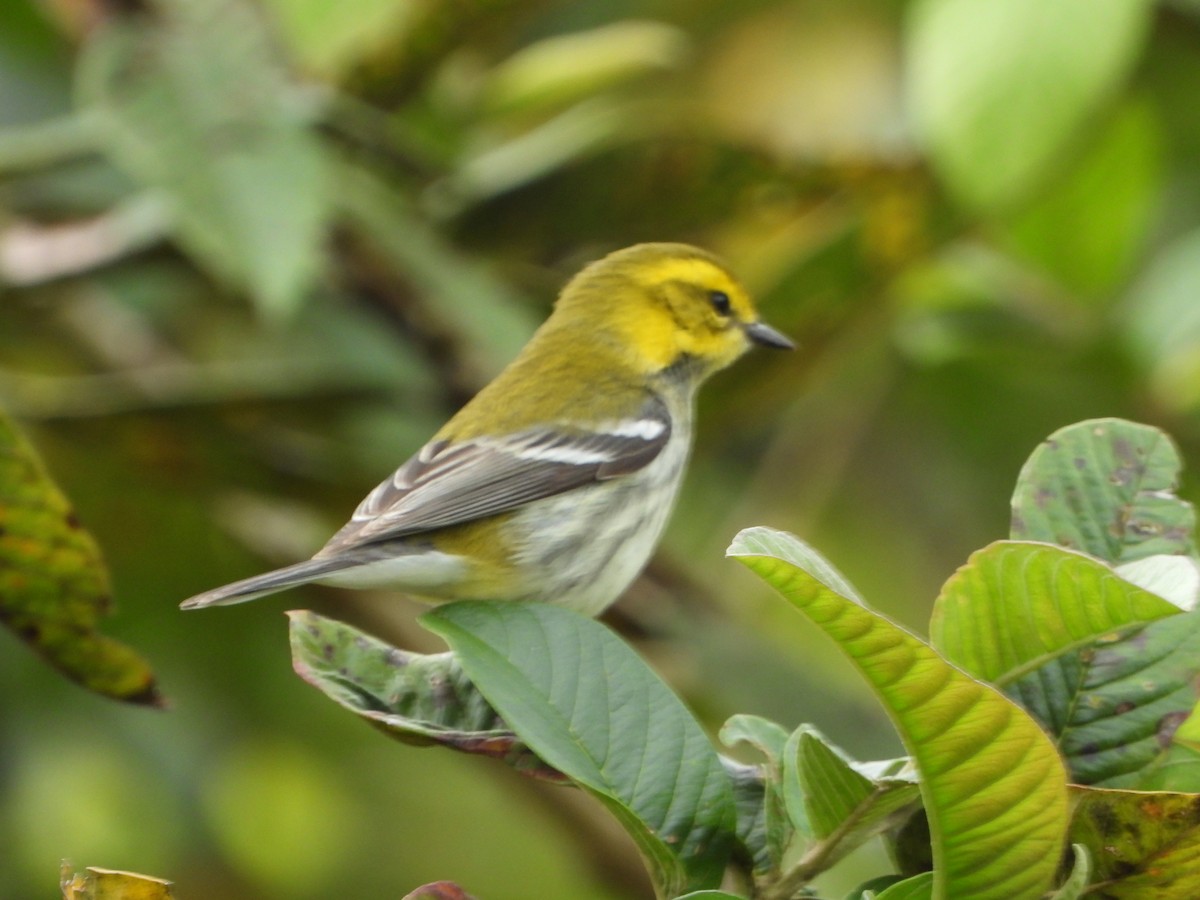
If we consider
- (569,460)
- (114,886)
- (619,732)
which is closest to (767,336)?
(569,460)

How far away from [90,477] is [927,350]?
6.17ft

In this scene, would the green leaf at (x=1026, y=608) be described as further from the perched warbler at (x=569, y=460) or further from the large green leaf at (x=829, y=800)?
the perched warbler at (x=569, y=460)

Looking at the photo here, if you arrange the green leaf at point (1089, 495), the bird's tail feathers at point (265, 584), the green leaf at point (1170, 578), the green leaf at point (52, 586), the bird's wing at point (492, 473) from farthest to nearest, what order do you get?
the bird's wing at point (492, 473) < the bird's tail feathers at point (265, 584) < the green leaf at point (52, 586) < the green leaf at point (1089, 495) < the green leaf at point (1170, 578)

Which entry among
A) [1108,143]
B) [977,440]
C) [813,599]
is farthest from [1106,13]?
[813,599]

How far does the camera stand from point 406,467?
288 cm

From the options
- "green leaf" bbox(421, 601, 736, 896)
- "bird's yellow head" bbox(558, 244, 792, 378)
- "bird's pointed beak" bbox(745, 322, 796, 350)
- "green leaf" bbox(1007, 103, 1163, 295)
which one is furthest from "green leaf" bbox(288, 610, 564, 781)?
"green leaf" bbox(1007, 103, 1163, 295)

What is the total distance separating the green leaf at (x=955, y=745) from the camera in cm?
131

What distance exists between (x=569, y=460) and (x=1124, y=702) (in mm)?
1626

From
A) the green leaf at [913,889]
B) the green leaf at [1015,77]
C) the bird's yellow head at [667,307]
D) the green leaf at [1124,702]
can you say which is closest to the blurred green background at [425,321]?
the green leaf at [1015,77]

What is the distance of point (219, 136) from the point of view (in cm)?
319

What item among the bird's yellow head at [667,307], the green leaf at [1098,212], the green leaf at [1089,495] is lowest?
the green leaf at [1089,495]

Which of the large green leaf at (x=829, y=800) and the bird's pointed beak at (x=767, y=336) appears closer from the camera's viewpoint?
the large green leaf at (x=829, y=800)

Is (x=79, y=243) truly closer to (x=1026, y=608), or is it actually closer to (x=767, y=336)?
(x=767, y=336)

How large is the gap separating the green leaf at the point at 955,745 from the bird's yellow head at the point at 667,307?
2.18m
